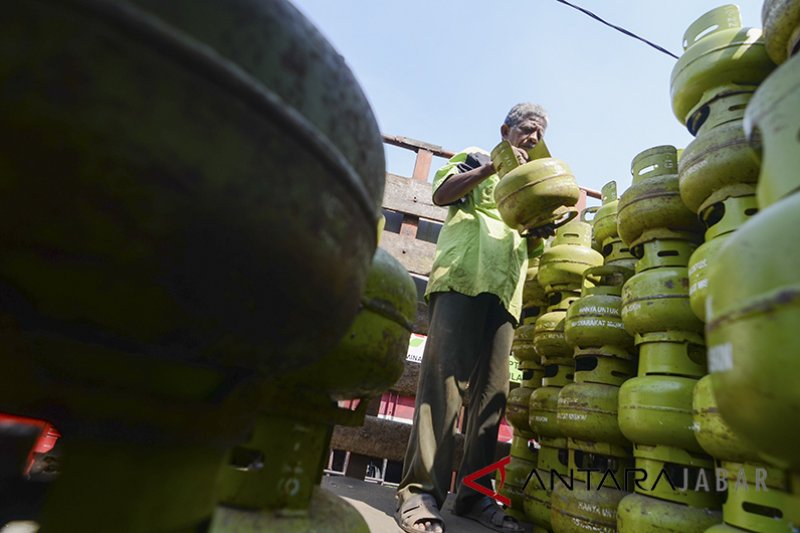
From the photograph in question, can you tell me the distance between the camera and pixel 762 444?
0.37 metres

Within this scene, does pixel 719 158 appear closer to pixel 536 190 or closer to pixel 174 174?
pixel 536 190

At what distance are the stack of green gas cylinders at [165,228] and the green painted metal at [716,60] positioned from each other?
155 centimetres

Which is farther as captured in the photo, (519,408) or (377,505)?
(519,408)

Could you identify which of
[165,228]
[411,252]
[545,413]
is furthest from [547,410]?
[165,228]

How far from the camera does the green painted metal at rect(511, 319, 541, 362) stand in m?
2.56

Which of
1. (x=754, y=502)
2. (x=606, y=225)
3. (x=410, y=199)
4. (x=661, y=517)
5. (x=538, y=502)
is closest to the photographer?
(x=754, y=502)

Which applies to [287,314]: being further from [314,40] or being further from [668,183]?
[668,183]

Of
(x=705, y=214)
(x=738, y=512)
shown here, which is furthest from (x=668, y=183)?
(x=738, y=512)

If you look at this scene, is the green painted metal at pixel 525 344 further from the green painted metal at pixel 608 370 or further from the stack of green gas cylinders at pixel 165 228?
the stack of green gas cylinders at pixel 165 228

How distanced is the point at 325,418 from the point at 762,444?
69cm

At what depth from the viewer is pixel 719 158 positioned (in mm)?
1392

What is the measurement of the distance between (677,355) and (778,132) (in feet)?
4.43

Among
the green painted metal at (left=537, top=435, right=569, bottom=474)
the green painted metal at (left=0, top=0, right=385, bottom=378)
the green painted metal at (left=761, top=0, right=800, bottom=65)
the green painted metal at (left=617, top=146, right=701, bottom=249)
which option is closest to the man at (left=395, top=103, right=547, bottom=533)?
the green painted metal at (left=537, top=435, right=569, bottom=474)

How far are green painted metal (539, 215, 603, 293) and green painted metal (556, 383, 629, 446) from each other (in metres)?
0.64
